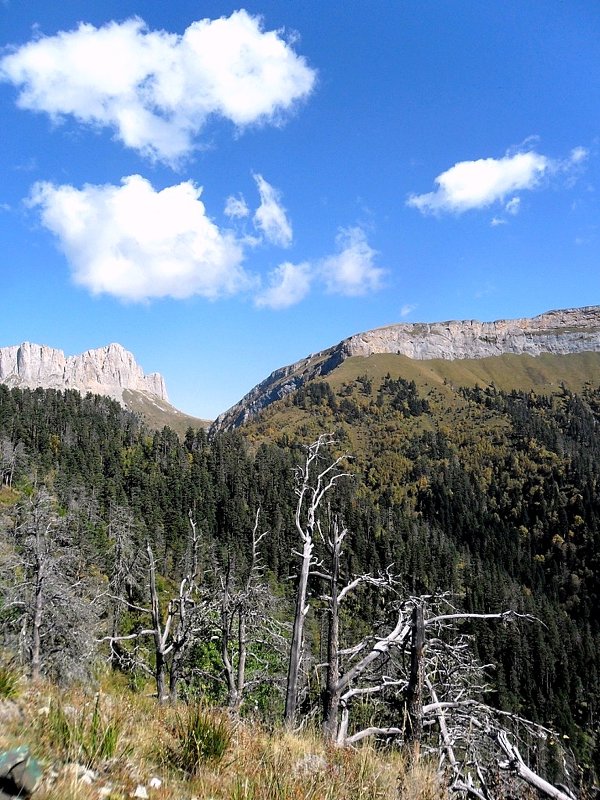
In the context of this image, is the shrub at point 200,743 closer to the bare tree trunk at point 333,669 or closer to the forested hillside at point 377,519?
the bare tree trunk at point 333,669

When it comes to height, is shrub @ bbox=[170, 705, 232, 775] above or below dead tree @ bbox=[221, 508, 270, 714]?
above

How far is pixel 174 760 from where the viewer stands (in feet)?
14.8

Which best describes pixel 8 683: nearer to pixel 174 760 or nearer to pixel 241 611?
pixel 174 760

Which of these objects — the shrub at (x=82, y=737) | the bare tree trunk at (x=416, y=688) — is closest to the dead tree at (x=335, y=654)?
the bare tree trunk at (x=416, y=688)

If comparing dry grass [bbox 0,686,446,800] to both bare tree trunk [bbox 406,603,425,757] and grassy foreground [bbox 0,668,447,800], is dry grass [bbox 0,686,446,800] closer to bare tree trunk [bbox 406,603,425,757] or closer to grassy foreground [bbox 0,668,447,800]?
grassy foreground [bbox 0,668,447,800]

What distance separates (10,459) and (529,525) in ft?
521

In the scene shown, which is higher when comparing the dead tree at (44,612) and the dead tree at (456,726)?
the dead tree at (456,726)

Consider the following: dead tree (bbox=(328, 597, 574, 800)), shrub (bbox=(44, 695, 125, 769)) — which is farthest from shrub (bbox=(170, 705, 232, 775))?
dead tree (bbox=(328, 597, 574, 800))

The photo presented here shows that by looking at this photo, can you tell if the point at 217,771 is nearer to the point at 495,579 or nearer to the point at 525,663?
the point at 525,663

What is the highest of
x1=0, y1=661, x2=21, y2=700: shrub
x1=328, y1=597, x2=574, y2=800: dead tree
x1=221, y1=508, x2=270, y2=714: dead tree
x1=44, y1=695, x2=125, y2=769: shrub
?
x1=0, y1=661, x2=21, y2=700: shrub

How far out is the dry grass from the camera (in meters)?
3.71

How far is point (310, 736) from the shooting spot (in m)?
6.58

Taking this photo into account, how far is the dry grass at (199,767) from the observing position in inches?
146

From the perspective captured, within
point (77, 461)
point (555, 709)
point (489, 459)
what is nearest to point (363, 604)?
point (555, 709)
